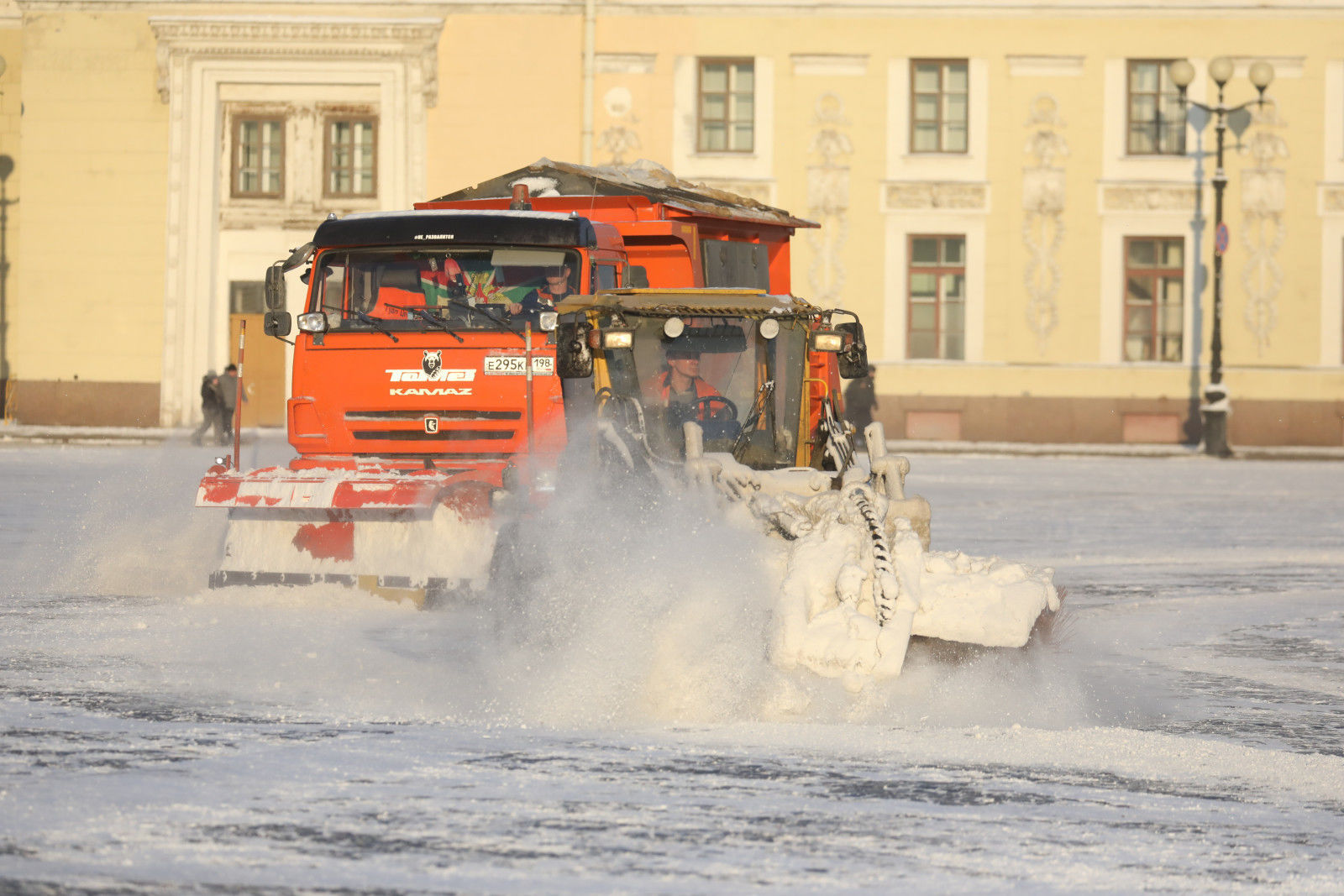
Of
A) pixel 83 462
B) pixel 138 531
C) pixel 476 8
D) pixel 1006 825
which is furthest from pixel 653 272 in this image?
pixel 476 8

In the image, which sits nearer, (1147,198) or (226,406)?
(226,406)

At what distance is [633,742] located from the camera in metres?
7.48

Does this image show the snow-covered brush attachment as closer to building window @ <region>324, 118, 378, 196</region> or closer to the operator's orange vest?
the operator's orange vest

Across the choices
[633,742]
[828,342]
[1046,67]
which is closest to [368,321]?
[828,342]

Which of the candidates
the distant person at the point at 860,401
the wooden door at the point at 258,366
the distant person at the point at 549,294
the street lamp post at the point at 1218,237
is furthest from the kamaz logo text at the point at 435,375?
the wooden door at the point at 258,366

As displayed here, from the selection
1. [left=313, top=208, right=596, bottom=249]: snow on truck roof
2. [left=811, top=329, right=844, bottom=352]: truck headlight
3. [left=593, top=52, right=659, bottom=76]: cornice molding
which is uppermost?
[left=593, top=52, right=659, bottom=76]: cornice molding

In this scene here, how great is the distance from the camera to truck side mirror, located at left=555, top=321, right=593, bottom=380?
11203 millimetres

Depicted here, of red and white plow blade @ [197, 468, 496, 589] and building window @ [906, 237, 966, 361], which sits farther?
building window @ [906, 237, 966, 361]

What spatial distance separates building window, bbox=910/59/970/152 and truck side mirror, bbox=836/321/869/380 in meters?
25.8

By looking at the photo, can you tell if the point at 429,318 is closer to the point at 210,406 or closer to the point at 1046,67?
the point at 210,406

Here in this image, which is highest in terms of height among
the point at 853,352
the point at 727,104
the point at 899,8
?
the point at 899,8

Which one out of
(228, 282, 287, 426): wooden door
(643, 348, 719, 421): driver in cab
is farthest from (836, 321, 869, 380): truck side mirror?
(228, 282, 287, 426): wooden door

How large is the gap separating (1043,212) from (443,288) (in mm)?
25521

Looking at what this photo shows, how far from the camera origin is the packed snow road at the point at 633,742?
18.5ft
